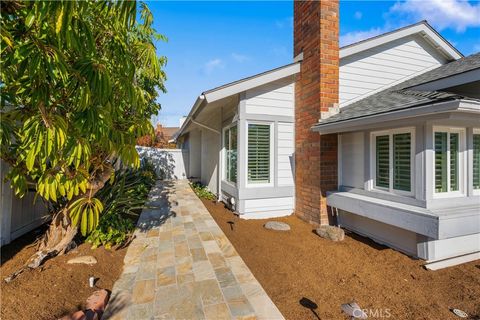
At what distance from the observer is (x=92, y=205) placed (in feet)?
9.39

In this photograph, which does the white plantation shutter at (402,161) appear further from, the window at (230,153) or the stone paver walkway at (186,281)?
the window at (230,153)

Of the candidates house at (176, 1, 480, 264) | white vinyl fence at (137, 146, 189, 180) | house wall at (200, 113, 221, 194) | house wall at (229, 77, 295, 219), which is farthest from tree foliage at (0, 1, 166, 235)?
white vinyl fence at (137, 146, 189, 180)

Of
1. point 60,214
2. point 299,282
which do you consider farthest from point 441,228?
point 60,214

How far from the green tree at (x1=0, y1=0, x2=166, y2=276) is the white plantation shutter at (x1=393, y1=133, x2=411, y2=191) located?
14.0 feet

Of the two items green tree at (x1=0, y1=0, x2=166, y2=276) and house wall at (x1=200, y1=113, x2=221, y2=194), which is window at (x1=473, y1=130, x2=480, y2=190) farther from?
house wall at (x1=200, y1=113, x2=221, y2=194)

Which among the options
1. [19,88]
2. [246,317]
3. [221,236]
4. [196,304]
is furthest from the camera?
[221,236]

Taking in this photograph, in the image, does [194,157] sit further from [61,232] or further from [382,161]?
[382,161]

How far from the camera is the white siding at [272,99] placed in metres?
5.91

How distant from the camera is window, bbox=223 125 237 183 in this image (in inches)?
267

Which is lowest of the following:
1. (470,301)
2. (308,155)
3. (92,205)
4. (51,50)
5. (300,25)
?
(470,301)

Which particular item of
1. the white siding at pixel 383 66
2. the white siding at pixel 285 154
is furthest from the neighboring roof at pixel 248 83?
the white siding at pixel 383 66

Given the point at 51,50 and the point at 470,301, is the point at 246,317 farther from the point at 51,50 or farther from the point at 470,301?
the point at 51,50

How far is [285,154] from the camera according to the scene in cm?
623

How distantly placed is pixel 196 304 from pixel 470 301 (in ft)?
11.0
